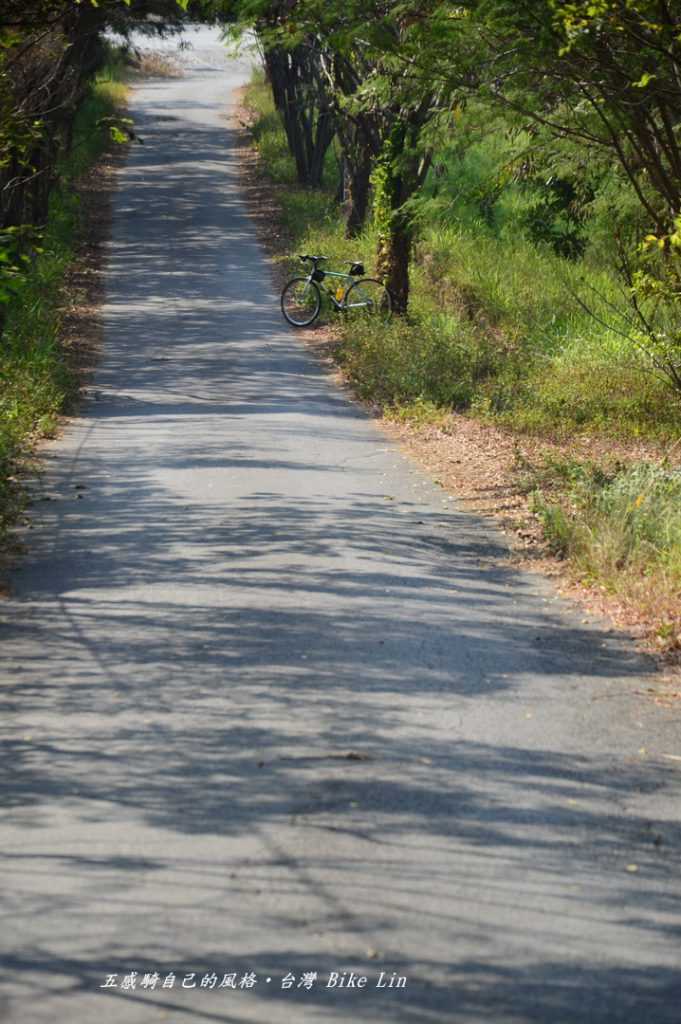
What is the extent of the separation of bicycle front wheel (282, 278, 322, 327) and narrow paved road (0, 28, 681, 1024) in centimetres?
1046

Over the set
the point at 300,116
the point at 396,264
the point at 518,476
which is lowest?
the point at 396,264

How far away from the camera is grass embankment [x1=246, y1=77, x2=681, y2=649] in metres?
9.55

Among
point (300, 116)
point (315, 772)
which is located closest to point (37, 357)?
point (315, 772)

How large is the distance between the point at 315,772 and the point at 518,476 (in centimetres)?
674

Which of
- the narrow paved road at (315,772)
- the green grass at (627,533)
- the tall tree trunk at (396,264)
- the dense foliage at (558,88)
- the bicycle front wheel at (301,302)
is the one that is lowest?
the bicycle front wheel at (301,302)

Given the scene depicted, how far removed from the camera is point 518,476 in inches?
490

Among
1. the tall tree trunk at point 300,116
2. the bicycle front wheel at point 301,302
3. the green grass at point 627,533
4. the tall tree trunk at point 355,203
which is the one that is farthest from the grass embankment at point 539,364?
the tall tree trunk at point 300,116

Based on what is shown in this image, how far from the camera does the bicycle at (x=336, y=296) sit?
2189 centimetres

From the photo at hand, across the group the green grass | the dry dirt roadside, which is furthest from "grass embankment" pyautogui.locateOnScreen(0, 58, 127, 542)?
the green grass

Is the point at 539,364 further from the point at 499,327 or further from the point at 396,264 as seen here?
the point at 396,264

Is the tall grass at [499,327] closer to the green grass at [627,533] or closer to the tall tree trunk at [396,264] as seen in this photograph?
the tall tree trunk at [396,264]

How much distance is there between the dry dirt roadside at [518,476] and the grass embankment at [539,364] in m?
0.07

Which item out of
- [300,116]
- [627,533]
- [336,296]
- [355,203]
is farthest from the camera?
[300,116]

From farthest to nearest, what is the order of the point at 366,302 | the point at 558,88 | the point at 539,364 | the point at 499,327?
the point at 499,327
the point at 366,302
the point at 539,364
the point at 558,88
